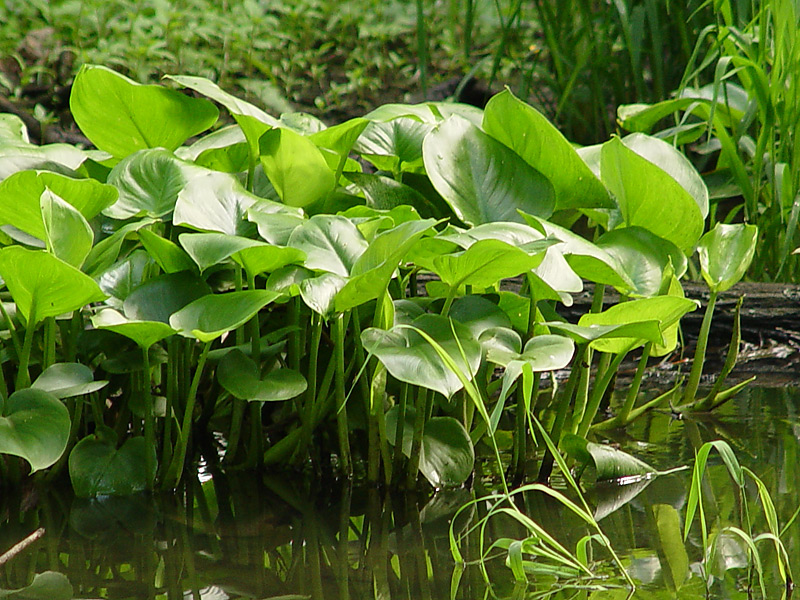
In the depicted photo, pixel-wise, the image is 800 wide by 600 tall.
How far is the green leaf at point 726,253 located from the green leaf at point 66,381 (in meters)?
0.65

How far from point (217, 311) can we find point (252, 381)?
0.10 metres

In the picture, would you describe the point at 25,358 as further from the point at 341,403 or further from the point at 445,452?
the point at 445,452

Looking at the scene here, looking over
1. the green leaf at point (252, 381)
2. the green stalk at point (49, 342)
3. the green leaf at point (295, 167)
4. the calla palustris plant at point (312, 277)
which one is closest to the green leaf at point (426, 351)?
the calla palustris plant at point (312, 277)

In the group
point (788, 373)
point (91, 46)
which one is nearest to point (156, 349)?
point (788, 373)

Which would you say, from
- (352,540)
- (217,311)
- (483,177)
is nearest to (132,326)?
(217,311)

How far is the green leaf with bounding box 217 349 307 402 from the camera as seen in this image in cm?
78

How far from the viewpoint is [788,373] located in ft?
4.32

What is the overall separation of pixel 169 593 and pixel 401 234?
34cm

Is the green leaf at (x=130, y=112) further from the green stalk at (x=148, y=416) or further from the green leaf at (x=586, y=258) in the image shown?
the green leaf at (x=586, y=258)

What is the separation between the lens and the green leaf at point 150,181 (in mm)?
870

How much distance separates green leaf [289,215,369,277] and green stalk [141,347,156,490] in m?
0.18

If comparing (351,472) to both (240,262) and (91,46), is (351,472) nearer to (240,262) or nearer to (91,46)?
(240,262)

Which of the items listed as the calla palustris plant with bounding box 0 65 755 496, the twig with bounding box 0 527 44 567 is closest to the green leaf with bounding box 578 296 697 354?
the calla palustris plant with bounding box 0 65 755 496

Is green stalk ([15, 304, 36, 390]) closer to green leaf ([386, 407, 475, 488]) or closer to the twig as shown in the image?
the twig
